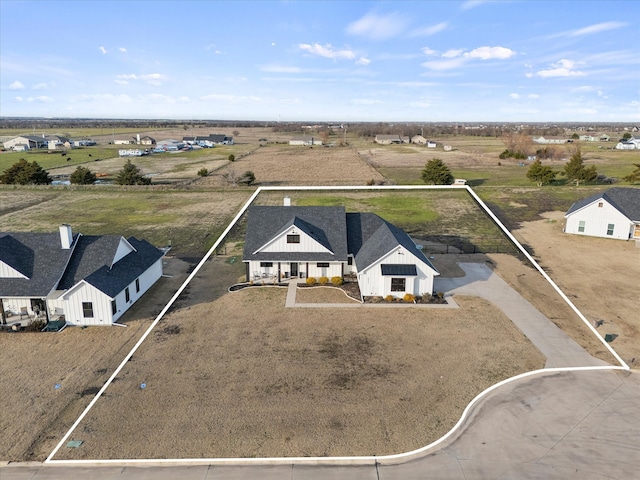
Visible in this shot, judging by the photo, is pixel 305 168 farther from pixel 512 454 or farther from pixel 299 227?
pixel 512 454

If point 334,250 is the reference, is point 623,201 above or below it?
above

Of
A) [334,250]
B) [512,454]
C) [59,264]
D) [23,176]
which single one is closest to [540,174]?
[334,250]

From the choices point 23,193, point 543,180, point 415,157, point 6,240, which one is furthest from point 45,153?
point 543,180

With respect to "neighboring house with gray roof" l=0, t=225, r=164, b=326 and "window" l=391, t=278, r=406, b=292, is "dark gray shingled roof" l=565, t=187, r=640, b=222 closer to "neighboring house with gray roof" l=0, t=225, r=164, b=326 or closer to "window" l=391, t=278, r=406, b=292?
"window" l=391, t=278, r=406, b=292

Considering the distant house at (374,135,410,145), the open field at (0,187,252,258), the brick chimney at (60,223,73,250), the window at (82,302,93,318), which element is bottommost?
the window at (82,302,93,318)

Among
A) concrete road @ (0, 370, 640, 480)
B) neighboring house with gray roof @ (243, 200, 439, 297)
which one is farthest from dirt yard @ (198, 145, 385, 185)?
concrete road @ (0, 370, 640, 480)

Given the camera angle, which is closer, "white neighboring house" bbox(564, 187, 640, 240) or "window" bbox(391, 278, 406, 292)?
"window" bbox(391, 278, 406, 292)

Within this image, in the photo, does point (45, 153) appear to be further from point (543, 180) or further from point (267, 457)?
point (267, 457)

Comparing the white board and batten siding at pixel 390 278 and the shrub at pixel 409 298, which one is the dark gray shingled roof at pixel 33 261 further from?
the shrub at pixel 409 298
